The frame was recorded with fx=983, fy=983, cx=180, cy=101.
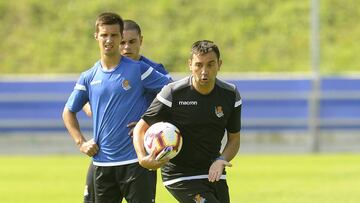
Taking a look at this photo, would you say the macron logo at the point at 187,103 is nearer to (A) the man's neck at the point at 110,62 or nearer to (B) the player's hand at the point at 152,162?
(B) the player's hand at the point at 152,162

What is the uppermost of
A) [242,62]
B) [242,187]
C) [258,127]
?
[242,62]

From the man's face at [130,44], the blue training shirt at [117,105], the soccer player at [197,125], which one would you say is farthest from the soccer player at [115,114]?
the man's face at [130,44]

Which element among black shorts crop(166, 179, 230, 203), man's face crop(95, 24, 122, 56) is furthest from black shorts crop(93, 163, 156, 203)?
man's face crop(95, 24, 122, 56)

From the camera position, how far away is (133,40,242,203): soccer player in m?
7.98

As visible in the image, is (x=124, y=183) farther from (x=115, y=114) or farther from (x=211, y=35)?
(x=211, y=35)

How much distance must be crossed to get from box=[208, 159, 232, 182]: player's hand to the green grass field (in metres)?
5.60

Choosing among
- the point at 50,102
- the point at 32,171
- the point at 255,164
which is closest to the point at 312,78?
the point at 255,164

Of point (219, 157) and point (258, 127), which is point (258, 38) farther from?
point (219, 157)

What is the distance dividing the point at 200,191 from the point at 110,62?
1424 millimetres

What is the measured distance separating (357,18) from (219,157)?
19.6m

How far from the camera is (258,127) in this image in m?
23.9

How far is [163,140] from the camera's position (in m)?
7.66

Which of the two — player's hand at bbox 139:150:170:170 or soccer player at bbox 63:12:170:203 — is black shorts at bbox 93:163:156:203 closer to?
soccer player at bbox 63:12:170:203

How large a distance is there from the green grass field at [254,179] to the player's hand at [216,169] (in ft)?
A: 18.4
